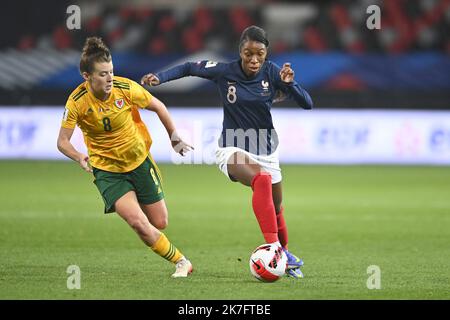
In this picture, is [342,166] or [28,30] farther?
[28,30]

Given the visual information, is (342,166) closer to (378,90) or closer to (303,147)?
(303,147)

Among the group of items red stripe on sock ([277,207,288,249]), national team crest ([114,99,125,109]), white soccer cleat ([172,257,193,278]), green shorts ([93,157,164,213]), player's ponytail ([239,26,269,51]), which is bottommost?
white soccer cleat ([172,257,193,278])

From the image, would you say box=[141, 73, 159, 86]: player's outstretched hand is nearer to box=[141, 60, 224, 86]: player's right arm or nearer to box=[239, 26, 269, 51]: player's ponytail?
box=[141, 60, 224, 86]: player's right arm

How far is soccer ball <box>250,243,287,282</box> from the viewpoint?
7160 mm

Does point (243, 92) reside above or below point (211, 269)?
above

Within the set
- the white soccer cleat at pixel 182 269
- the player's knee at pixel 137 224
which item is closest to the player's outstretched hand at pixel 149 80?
the player's knee at pixel 137 224

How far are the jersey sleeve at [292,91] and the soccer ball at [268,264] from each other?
1.19 m

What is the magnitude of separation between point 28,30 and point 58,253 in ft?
53.5

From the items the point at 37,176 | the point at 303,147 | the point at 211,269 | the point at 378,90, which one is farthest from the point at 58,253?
the point at 378,90

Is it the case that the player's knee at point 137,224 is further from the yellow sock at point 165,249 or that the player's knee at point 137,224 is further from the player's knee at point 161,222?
the player's knee at point 161,222

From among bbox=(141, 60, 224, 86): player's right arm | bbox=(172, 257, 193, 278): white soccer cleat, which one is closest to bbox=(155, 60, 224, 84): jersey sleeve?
bbox=(141, 60, 224, 86): player's right arm

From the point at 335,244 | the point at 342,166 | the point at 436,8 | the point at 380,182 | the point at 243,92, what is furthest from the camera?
the point at 436,8

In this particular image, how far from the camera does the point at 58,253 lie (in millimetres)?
9008

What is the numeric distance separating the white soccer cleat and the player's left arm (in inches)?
60.8
